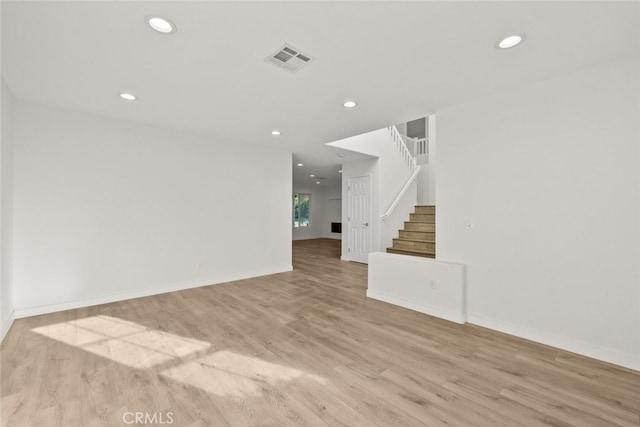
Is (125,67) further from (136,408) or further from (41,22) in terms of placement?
(136,408)

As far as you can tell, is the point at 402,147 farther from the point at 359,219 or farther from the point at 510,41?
the point at 510,41

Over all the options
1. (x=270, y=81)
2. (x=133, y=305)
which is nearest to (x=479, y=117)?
(x=270, y=81)

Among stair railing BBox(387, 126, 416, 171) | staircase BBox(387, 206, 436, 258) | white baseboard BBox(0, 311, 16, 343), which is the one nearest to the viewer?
white baseboard BBox(0, 311, 16, 343)

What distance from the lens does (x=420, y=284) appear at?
353 cm

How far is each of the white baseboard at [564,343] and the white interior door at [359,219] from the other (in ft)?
12.2

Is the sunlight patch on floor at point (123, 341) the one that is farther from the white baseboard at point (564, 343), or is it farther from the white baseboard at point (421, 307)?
the white baseboard at point (564, 343)

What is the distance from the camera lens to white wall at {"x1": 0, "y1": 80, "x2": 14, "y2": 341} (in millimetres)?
2672

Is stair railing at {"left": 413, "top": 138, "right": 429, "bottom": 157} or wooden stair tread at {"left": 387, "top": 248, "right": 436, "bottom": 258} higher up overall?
stair railing at {"left": 413, "top": 138, "right": 429, "bottom": 157}

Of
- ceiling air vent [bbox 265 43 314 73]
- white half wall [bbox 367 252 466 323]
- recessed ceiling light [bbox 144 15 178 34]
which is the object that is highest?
ceiling air vent [bbox 265 43 314 73]

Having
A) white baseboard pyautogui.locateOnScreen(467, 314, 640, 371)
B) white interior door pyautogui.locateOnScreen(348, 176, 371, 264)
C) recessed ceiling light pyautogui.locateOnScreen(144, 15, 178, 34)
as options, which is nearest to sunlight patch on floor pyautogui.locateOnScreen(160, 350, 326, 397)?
white baseboard pyautogui.locateOnScreen(467, 314, 640, 371)

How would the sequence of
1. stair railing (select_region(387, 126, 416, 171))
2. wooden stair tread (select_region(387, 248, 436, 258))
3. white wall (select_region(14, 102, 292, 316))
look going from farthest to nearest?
1. stair railing (select_region(387, 126, 416, 171))
2. wooden stair tread (select_region(387, 248, 436, 258))
3. white wall (select_region(14, 102, 292, 316))

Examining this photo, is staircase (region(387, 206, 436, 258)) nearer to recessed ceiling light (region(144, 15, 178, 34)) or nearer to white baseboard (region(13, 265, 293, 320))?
white baseboard (region(13, 265, 293, 320))

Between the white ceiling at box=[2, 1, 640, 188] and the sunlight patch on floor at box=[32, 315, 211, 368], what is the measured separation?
8.48ft

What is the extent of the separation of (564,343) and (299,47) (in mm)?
3577
